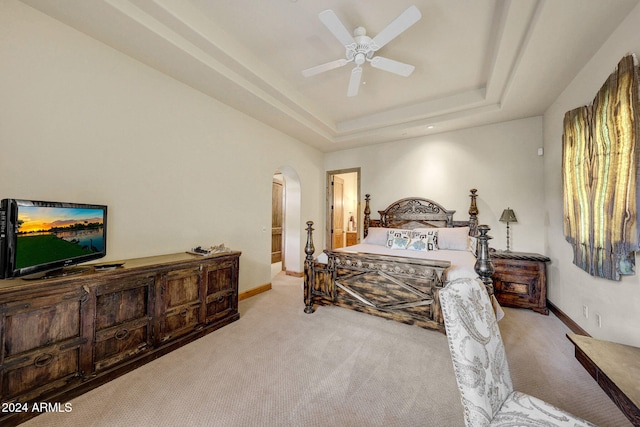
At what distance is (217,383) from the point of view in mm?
1838

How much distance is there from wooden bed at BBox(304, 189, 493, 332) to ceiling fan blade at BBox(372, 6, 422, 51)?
1.87 meters

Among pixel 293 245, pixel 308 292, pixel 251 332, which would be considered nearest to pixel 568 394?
pixel 308 292

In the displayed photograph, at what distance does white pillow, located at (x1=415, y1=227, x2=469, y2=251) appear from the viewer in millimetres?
3678

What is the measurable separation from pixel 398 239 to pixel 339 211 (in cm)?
260

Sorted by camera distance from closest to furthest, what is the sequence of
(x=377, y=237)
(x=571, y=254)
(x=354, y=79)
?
1. (x=354, y=79)
2. (x=571, y=254)
3. (x=377, y=237)

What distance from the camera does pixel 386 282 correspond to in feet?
9.23

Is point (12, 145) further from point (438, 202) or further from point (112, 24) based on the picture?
point (438, 202)

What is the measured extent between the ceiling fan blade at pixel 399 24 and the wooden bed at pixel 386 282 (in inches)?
73.8

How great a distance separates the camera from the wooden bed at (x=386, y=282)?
2500 millimetres

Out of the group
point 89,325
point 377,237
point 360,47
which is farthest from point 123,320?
point 377,237

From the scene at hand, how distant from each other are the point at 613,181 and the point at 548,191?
1828 mm

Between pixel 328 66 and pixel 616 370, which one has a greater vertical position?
pixel 328 66

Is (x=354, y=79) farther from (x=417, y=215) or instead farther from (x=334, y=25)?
(x=417, y=215)

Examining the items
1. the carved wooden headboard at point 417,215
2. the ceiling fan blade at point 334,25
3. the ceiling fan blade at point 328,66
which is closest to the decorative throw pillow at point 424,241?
the carved wooden headboard at point 417,215
